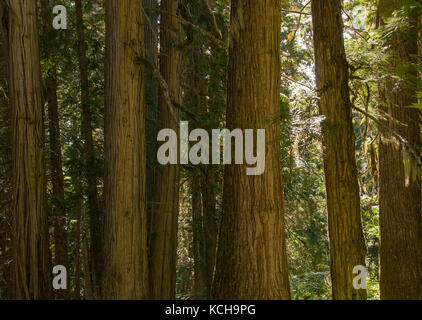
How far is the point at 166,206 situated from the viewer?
8.94 m

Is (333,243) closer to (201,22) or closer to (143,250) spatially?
(143,250)

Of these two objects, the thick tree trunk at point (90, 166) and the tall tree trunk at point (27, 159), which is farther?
the thick tree trunk at point (90, 166)

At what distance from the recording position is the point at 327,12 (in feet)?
25.1

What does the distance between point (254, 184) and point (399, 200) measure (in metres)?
4.27

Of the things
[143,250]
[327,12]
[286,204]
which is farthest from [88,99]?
[286,204]

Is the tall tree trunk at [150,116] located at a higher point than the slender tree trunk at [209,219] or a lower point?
higher

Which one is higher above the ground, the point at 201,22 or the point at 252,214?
the point at 201,22

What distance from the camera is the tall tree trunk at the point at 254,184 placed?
6000 mm

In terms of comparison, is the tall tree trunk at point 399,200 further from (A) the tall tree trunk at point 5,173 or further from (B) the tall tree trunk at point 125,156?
(A) the tall tree trunk at point 5,173

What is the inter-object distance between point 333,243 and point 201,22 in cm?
531

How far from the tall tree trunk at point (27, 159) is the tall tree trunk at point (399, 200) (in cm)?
597

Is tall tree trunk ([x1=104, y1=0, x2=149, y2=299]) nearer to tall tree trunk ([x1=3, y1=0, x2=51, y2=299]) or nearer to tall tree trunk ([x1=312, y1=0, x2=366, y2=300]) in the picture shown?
tall tree trunk ([x1=3, y1=0, x2=51, y2=299])

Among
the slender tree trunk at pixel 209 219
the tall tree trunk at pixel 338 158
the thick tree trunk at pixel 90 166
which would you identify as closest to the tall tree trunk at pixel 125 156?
the thick tree trunk at pixel 90 166

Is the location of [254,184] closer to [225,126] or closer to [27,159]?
[225,126]
